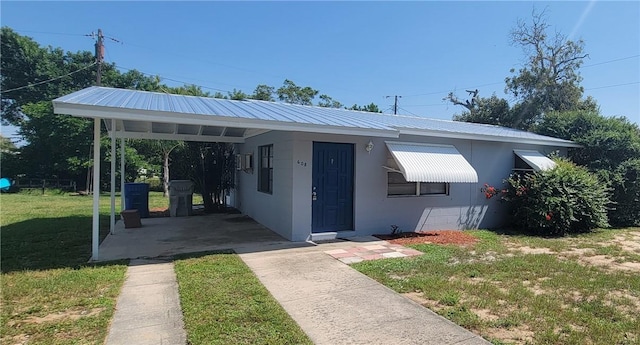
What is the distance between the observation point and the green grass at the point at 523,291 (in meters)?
4.19

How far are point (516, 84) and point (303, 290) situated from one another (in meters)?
29.9

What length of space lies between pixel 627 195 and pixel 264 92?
3190cm

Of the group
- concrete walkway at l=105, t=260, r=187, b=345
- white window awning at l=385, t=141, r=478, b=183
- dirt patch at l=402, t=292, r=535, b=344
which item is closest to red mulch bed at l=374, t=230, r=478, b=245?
white window awning at l=385, t=141, r=478, b=183

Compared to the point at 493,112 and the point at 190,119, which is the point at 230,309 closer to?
the point at 190,119

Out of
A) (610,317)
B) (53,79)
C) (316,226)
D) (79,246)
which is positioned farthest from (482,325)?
(53,79)

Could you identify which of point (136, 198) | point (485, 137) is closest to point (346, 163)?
point (485, 137)

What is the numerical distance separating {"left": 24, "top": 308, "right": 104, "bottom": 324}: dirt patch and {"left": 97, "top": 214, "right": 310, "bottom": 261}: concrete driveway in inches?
113

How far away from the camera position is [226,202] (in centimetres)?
1634

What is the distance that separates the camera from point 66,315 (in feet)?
14.7

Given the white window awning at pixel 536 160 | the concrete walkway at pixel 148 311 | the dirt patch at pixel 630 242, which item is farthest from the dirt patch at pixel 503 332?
the white window awning at pixel 536 160

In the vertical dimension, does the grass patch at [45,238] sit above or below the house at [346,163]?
below

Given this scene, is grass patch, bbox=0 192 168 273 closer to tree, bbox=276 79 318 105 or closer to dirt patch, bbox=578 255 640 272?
dirt patch, bbox=578 255 640 272

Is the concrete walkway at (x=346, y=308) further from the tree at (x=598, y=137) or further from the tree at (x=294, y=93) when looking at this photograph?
the tree at (x=294, y=93)

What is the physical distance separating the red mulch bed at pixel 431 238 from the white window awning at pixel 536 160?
371 centimetres
